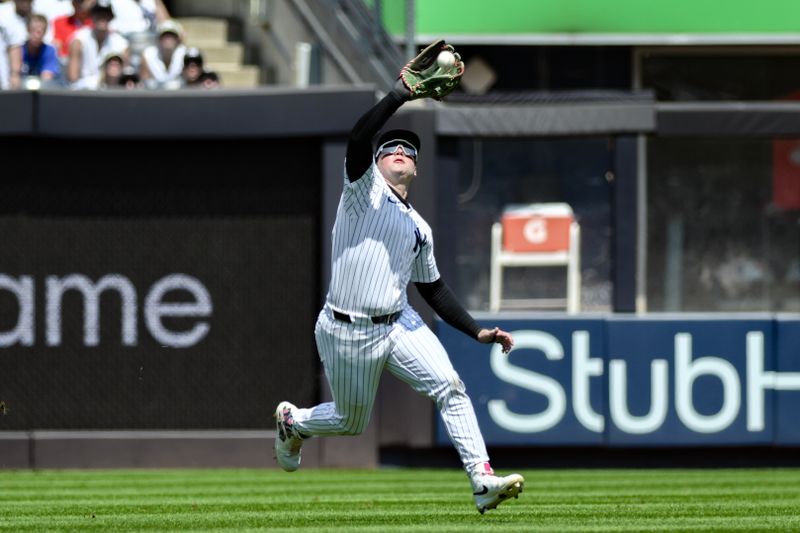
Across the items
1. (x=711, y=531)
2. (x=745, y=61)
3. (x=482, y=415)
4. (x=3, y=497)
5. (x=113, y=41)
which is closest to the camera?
(x=711, y=531)

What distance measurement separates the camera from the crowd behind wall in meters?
13.1

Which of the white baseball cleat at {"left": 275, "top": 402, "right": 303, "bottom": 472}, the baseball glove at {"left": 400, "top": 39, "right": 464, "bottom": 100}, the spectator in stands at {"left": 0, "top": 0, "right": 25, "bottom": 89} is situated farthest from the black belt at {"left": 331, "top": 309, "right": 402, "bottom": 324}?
the spectator in stands at {"left": 0, "top": 0, "right": 25, "bottom": 89}

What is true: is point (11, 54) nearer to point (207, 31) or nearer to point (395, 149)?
point (207, 31)

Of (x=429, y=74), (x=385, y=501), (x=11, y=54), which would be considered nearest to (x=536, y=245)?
(x=385, y=501)

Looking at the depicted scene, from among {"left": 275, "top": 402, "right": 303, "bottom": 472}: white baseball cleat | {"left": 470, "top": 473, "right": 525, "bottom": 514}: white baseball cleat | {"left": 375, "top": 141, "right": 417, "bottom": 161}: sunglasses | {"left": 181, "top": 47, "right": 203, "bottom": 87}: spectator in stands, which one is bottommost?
{"left": 470, "top": 473, "right": 525, "bottom": 514}: white baseball cleat

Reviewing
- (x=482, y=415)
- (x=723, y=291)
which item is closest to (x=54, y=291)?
(x=482, y=415)

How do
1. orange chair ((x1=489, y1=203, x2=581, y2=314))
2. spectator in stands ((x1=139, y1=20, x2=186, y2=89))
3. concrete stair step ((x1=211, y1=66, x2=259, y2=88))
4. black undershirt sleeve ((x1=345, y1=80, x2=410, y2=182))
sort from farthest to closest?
concrete stair step ((x1=211, y1=66, x2=259, y2=88)), spectator in stands ((x1=139, y1=20, x2=186, y2=89)), orange chair ((x1=489, y1=203, x2=581, y2=314)), black undershirt sleeve ((x1=345, y1=80, x2=410, y2=182))

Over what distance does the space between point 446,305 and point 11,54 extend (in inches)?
267

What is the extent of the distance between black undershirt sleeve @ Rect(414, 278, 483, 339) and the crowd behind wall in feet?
19.0

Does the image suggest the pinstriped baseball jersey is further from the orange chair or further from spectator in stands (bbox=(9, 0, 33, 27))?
spectator in stands (bbox=(9, 0, 33, 27))

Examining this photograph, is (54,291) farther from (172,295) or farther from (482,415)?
(482,415)

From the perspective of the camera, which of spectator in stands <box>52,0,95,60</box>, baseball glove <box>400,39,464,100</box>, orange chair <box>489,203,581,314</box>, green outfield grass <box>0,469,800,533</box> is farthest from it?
spectator in stands <box>52,0,95,60</box>

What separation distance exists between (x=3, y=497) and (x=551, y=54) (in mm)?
7670

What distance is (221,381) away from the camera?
487 inches
